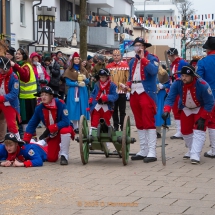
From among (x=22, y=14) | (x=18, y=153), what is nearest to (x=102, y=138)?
(x=18, y=153)

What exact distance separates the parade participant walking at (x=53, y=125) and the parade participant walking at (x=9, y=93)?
0.69 meters

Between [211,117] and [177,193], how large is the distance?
9.50ft

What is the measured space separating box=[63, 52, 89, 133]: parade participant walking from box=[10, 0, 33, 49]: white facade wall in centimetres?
1490

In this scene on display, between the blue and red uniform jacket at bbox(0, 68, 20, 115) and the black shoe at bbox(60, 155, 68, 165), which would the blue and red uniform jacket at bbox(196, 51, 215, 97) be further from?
the blue and red uniform jacket at bbox(0, 68, 20, 115)

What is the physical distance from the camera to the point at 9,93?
1002 centimetres

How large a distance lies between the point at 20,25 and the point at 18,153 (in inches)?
881

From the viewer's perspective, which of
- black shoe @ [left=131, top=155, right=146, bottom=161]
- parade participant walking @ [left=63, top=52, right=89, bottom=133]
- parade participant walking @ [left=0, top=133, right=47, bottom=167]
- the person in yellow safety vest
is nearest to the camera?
parade participant walking @ [left=0, top=133, right=47, bottom=167]

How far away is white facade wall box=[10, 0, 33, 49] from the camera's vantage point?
29.8 metres

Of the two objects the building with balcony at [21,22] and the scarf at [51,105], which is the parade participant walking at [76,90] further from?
the building with balcony at [21,22]

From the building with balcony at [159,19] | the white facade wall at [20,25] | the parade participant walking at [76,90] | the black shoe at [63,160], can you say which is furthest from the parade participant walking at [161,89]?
the building with balcony at [159,19]

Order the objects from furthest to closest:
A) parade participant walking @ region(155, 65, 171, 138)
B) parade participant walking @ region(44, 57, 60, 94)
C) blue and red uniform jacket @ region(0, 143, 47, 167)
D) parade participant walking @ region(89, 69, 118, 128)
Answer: parade participant walking @ region(44, 57, 60, 94) < parade participant walking @ region(155, 65, 171, 138) < parade participant walking @ region(89, 69, 118, 128) < blue and red uniform jacket @ region(0, 143, 47, 167)

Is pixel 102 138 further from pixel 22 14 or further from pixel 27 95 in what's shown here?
pixel 22 14

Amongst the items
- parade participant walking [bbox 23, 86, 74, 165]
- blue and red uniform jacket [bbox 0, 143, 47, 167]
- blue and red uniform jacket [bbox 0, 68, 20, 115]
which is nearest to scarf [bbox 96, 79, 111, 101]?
parade participant walking [bbox 23, 86, 74, 165]

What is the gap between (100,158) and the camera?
1005cm
